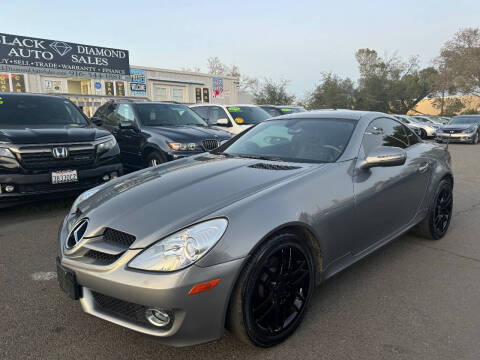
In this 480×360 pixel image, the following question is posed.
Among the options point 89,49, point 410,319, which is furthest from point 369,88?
point 410,319

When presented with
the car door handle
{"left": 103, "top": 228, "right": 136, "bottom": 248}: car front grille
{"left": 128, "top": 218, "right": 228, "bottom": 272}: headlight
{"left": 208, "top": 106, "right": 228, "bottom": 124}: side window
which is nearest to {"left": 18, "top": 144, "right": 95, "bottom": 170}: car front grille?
{"left": 103, "top": 228, "right": 136, "bottom": 248}: car front grille

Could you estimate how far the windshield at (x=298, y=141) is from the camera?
3.00 meters

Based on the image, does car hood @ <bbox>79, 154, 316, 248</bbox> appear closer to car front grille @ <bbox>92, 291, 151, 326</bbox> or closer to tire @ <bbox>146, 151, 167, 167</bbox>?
car front grille @ <bbox>92, 291, 151, 326</bbox>

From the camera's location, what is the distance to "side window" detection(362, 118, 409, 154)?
321cm

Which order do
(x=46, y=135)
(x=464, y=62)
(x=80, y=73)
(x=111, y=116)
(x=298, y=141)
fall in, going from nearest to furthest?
(x=298, y=141)
(x=46, y=135)
(x=111, y=116)
(x=80, y=73)
(x=464, y=62)

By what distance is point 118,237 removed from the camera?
A: 2.08 m

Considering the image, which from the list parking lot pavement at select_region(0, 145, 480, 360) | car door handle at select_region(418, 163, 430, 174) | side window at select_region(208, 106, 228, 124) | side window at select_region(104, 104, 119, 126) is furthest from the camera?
side window at select_region(208, 106, 228, 124)

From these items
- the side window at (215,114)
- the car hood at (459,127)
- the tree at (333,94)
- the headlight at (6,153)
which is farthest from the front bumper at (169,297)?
the tree at (333,94)

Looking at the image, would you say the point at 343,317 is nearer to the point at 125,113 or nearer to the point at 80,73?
the point at 125,113

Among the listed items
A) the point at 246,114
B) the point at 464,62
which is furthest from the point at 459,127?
the point at 464,62

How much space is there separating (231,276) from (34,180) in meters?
3.60

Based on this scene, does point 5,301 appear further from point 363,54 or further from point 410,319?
point 363,54

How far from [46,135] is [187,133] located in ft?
7.91

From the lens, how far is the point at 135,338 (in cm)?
229
